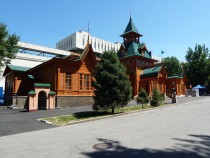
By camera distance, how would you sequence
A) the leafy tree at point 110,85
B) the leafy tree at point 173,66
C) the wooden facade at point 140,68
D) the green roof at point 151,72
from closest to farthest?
the leafy tree at point 110,85 < the green roof at point 151,72 < the wooden facade at point 140,68 < the leafy tree at point 173,66

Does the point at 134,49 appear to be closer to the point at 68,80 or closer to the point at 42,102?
the point at 68,80

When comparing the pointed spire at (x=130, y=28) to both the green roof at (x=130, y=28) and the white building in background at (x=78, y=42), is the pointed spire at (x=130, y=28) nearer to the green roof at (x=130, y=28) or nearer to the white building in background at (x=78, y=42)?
the green roof at (x=130, y=28)

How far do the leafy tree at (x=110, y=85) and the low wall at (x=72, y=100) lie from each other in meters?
7.54

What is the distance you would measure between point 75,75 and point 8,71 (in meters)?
11.3

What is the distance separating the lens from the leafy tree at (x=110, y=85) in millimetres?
18297

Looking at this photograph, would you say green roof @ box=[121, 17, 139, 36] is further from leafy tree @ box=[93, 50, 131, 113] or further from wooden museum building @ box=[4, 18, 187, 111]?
leafy tree @ box=[93, 50, 131, 113]

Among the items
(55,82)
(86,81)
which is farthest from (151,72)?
(55,82)

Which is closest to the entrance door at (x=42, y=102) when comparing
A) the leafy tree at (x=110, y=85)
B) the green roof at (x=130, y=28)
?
the leafy tree at (x=110, y=85)

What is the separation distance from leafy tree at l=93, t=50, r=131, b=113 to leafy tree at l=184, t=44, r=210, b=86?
47271 millimetres

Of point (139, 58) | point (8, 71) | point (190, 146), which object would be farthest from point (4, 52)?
point (190, 146)

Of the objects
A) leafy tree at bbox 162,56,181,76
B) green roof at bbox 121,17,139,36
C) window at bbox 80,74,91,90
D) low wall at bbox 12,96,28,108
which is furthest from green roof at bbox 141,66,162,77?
leafy tree at bbox 162,56,181,76

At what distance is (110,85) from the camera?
18.7m

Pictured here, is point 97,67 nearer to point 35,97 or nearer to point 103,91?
point 103,91

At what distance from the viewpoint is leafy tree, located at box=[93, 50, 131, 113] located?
60.0 ft
